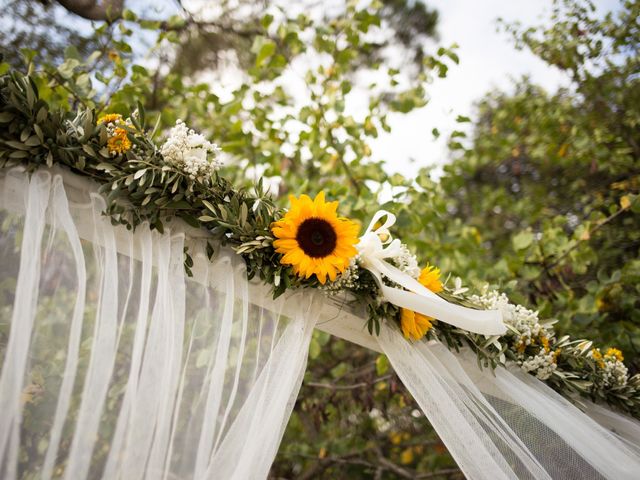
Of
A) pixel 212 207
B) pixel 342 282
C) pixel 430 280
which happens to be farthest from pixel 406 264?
pixel 212 207

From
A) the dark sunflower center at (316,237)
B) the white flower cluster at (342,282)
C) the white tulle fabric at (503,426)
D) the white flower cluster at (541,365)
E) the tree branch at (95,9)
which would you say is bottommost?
the white tulle fabric at (503,426)

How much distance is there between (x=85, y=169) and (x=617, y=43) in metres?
3.01

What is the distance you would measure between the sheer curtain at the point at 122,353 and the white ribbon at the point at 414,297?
0.83 feet

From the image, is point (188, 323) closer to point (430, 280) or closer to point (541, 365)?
point (430, 280)

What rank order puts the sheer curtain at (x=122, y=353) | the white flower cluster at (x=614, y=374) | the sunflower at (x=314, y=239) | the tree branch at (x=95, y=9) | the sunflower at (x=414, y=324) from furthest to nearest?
1. the tree branch at (x=95, y=9)
2. the white flower cluster at (x=614, y=374)
3. the sunflower at (x=414, y=324)
4. the sunflower at (x=314, y=239)
5. the sheer curtain at (x=122, y=353)

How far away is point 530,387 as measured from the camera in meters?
1.31

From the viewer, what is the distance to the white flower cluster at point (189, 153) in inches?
39.9

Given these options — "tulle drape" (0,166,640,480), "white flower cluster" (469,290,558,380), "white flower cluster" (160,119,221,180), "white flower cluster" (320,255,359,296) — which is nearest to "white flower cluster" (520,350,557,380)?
"white flower cluster" (469,290,558,380)

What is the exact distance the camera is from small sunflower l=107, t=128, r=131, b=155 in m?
0.98

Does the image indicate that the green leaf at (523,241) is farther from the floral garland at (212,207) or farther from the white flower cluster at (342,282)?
the white flower cluster at (342,282)

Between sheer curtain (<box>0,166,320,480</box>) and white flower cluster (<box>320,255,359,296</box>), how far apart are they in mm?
135

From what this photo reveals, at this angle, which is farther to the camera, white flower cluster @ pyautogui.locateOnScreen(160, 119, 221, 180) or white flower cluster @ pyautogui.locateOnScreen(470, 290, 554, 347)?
white flower cluster @ pyautogui.locateOnScreen(470, 290, 554, 347)

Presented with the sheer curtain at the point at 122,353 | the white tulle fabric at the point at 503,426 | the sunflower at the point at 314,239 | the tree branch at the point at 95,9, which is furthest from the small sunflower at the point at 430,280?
the tree branch at the point at 95,9

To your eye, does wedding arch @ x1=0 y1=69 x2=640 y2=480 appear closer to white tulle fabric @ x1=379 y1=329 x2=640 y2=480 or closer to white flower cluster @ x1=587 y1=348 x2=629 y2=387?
white tulle fabric @ x1=379 y1=329 x2=640 y2=480
